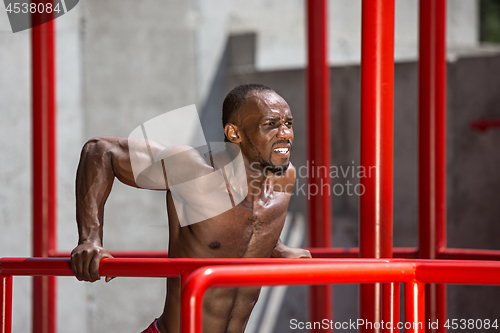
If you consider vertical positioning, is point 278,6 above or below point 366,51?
above

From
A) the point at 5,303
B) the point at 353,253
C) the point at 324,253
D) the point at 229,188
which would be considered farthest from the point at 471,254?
the point at 5,303

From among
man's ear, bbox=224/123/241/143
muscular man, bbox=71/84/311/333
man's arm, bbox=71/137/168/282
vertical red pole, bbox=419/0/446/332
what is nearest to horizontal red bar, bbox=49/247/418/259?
vertical red pole, bbox=419/0/446/332

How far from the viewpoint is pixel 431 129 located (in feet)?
8.56

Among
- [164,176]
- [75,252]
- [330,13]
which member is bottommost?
[75,252]

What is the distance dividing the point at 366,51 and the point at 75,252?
1.15m

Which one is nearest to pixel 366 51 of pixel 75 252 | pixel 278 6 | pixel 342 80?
pixel 75 252

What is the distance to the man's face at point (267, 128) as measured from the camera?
1919 mm

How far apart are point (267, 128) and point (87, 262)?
0.73 metres

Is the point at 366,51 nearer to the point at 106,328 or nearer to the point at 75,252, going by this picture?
the point at 75,252

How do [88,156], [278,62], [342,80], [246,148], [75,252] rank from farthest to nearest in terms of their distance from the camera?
[278,62], [342,80], [246,148], [88,156], [75,252]

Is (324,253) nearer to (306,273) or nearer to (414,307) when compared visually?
(414,307)

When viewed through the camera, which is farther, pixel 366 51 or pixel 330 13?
pixel 330 13

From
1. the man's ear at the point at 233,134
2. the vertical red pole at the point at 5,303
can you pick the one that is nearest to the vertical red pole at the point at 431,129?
the man's ear at the point at 233,134

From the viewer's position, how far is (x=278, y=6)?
6328 millimetres
